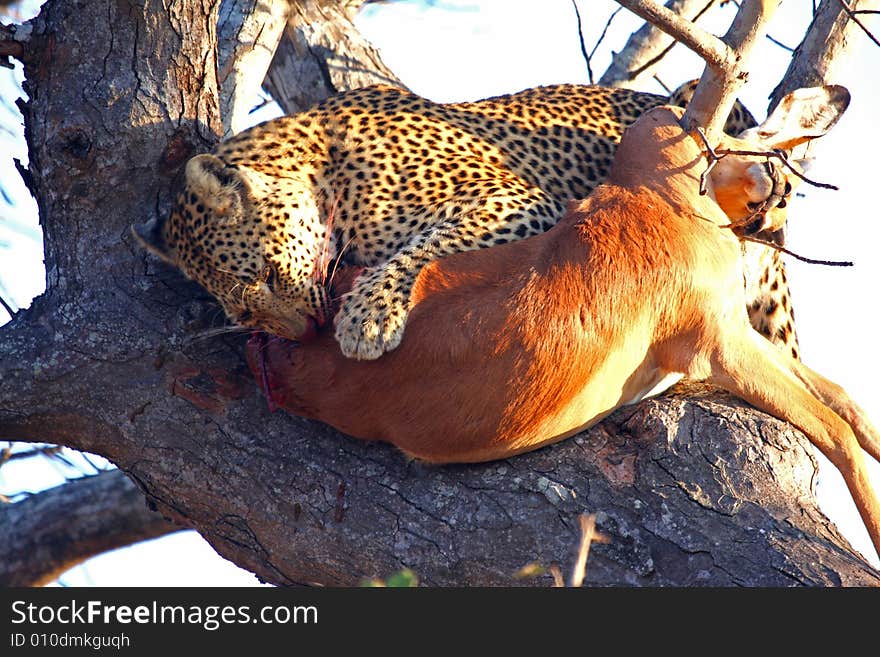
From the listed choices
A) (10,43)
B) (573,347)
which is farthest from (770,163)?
(10,43)

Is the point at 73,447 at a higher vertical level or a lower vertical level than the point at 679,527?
higher

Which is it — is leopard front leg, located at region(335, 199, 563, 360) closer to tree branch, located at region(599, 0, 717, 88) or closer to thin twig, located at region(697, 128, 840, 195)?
thin twig, located at region(697, 128, 840, 195)

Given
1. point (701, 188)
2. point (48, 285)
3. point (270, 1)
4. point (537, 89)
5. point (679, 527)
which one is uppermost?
point (270, 1)

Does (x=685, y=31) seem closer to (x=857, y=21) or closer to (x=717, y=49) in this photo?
(x=717, y=49)

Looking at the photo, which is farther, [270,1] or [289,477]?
[270,1]

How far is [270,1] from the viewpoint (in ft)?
18.6

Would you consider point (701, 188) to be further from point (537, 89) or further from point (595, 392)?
point (537, 89)

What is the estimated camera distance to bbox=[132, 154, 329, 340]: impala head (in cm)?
448

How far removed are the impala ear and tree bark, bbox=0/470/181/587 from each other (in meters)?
3.89

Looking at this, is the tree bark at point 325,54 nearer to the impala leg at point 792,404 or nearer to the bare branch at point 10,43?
the bare branch at point 10,43

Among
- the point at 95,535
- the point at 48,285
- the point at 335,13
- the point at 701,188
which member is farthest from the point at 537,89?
the point at 95,535

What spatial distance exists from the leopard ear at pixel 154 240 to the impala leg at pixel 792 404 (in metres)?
2.10

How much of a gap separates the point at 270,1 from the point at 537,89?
1428mm

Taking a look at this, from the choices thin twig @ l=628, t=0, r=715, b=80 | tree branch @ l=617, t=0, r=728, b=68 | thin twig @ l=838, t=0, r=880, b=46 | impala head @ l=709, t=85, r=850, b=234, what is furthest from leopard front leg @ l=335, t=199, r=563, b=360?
thin twig @ l=628, t=0, r=715, b=80
